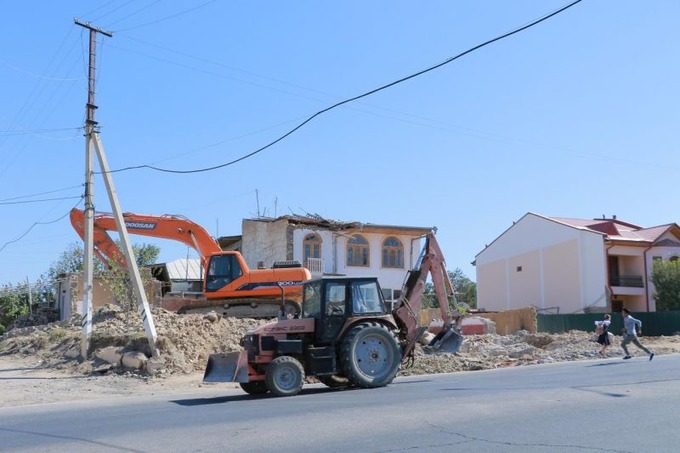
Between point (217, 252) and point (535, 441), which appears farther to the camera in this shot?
point (217, 252)

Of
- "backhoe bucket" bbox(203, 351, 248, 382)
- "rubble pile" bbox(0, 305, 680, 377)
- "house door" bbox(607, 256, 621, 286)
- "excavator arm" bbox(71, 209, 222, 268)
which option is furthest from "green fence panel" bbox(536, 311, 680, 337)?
"backhoe bucket" bbox(203, 351, 248, 382)

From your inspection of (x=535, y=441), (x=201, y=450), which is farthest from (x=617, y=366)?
(x=201, y=450)

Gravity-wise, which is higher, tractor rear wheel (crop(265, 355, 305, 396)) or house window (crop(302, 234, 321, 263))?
house window (crop(302, 234, 321, 263))

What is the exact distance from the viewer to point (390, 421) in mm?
10477

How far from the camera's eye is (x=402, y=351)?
16.8 meters

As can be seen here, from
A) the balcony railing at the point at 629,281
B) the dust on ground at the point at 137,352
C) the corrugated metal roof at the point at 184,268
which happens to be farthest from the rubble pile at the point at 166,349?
the corrugated metal roof at the point at 184,268

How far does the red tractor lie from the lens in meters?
15.1

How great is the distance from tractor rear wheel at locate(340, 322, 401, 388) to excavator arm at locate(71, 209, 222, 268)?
13948 millimetres

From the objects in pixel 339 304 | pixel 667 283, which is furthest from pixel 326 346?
pixel 667 283

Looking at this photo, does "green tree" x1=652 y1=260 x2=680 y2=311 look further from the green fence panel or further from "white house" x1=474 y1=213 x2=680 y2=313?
the green fence panel

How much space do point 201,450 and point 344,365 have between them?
261 inches

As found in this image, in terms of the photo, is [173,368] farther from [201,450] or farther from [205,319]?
[201,450]

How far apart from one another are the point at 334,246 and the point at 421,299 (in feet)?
109

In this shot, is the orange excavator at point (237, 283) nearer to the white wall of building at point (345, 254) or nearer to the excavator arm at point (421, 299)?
the excavator arm at point (421, 299)
